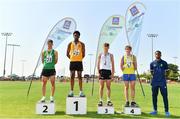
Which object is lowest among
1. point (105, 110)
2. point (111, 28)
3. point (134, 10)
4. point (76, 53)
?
point (105, 110)

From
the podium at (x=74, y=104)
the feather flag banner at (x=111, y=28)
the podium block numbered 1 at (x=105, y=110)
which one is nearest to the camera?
the podium at (x=74, y=104)

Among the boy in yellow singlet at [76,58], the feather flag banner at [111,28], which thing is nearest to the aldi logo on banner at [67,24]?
the feather flag banner at [111,28]

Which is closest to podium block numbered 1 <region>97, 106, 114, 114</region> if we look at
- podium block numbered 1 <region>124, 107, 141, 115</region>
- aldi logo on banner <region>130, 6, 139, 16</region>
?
podium block numbered 1 <region>124, 107, 141, 115</region>

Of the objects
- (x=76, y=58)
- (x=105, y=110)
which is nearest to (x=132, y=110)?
(x=105, y=110)

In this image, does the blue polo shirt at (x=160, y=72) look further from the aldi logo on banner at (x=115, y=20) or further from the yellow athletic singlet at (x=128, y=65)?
the aldi logo on banner at (x=115, y=20)

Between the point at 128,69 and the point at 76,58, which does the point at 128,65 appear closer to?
the point at 128,69

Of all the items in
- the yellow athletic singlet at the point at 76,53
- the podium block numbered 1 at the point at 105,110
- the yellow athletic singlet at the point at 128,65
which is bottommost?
the podium block numbered 1 at the point at 105,110

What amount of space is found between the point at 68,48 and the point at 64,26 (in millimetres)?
3681

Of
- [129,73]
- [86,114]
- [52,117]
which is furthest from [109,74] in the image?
[52,117]

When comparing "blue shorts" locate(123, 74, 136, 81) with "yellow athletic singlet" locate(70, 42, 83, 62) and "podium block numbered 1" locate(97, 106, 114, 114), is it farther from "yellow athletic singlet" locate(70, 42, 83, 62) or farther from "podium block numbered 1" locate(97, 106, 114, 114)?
"yellow athletic singlet" locate(70, 42, 83, 62)

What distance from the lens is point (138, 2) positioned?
12.0m

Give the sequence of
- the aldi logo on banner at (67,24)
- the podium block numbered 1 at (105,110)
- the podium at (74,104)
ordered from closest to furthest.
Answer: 1. the podium at (74,104)
2. the podium block numbered 1 at (105,110)
3. the aldi logo on banner at (67,24)

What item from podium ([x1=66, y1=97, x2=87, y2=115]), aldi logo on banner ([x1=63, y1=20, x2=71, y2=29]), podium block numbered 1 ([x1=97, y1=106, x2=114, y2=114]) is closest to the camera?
podium ([x1=66, y1=97, x2=87, y2=115])

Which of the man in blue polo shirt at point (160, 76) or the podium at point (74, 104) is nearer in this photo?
the podium at point (74, 104)
